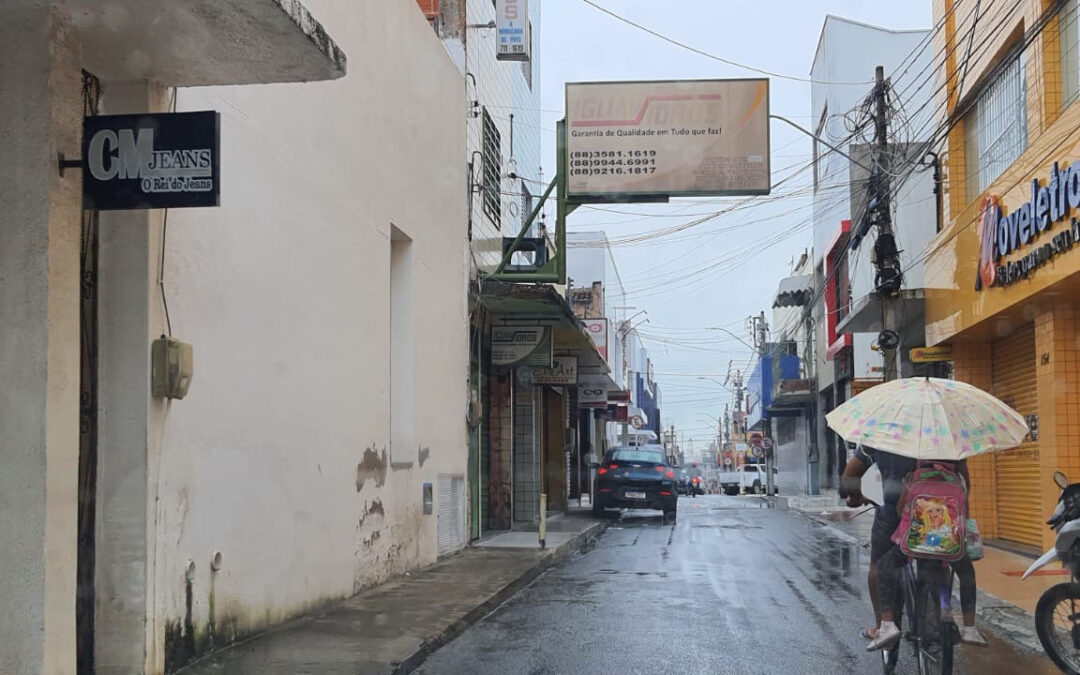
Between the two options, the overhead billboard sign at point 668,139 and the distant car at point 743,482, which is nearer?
the overhead billboard sign at point 668,139

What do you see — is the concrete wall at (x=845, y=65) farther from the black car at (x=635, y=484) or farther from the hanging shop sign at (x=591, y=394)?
the black car at (x=635, y=484)

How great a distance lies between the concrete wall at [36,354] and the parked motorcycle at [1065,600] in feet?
18.7

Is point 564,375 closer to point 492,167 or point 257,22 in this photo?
point 492,167

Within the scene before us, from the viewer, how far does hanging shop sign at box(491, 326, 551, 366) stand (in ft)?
59.6

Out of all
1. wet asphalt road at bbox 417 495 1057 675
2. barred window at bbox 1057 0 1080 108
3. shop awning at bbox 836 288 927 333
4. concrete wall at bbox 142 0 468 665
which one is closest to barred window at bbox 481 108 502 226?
concrete wall at bbox 142 0 468 665

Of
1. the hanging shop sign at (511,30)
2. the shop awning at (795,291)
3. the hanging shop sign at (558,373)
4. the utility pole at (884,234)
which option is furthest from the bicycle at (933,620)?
the shop awning at (795,291)

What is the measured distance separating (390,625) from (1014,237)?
9.30 meters

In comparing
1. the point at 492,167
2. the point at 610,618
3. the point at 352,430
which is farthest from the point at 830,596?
the point at 492,167

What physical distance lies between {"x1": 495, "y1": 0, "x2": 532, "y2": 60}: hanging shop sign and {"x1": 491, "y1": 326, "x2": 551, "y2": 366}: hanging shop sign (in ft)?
15.9

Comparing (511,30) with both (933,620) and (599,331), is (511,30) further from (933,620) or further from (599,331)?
(599,331)

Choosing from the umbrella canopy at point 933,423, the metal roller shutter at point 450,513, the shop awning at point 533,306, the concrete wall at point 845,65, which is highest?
the concrete wall at point 845,65

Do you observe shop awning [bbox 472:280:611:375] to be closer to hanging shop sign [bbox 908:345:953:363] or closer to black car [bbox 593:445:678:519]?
black car [bbox 593:445:678:519]

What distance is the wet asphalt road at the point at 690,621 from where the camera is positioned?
24.3 feet

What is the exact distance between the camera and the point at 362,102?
10750 millimetres
